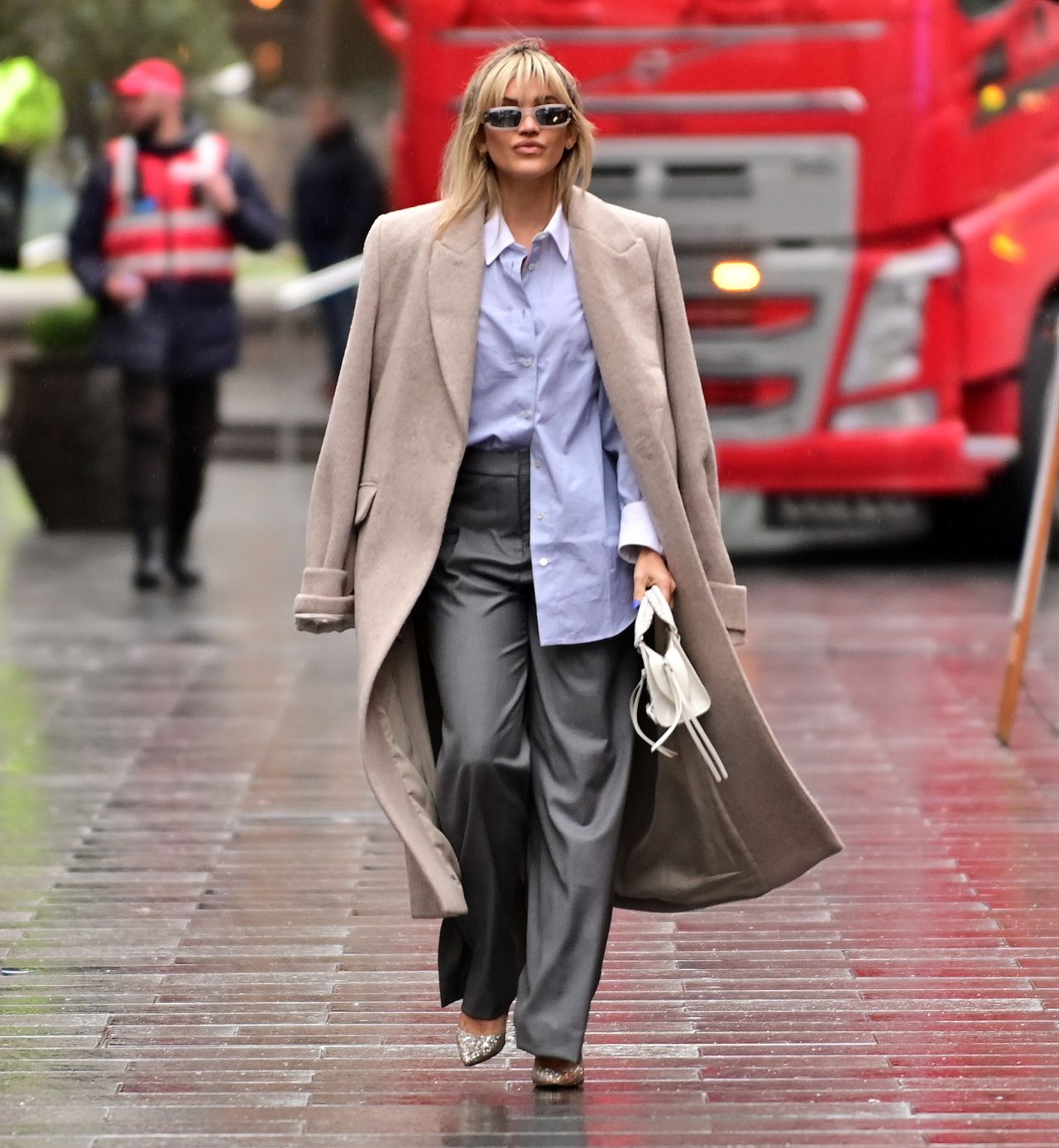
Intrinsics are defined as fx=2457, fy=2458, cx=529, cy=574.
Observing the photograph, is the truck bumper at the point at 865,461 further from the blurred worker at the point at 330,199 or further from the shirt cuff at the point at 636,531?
the shirt cuff at the point at 636,531

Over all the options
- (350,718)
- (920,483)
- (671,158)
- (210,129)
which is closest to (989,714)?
(350,718)

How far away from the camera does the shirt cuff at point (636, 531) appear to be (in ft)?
13.3

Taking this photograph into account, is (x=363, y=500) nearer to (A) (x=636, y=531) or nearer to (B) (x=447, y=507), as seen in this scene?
(B) (x=447, y=507)

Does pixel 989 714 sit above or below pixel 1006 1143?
below

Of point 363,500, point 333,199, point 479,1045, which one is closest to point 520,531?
point 363,500

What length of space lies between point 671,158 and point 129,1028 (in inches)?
235

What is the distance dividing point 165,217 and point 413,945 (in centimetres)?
543

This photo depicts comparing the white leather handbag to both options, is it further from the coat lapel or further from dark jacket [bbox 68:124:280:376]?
dark jacket [bbox 68:124:280:376]

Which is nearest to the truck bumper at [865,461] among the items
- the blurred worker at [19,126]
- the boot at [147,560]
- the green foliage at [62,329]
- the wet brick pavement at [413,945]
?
the wet brick pavement at [413,945]

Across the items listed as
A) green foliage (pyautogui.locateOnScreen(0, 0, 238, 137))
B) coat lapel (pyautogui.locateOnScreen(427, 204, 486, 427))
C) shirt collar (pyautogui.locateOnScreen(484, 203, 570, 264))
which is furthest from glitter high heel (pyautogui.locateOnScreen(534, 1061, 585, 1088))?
green foliage (pyautogui.locateOnScreen(0, 0, 238, 137))

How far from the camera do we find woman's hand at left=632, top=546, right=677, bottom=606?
4059 mm

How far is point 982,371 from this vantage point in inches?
385

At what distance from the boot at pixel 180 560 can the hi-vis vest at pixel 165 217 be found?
1064mm

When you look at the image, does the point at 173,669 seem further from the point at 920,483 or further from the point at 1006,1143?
the point at 1006,1143
